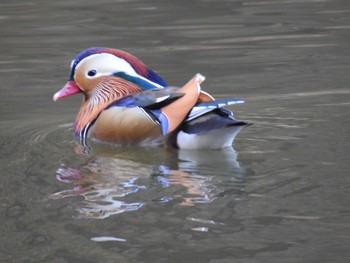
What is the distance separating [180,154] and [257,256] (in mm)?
2292

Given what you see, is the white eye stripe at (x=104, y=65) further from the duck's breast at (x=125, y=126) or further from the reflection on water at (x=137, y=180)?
the reflection on water at (x=137, y=180)

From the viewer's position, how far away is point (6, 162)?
714cm

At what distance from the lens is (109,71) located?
26.8 feet

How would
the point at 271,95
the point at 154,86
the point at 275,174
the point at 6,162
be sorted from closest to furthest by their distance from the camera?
the point at 275,174 → the point at 6,162 → the point at 154,86 → the point at 271,95

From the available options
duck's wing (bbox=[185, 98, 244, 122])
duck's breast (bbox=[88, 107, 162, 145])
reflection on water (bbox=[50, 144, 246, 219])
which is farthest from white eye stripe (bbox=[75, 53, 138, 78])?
duck's wing (bbox=[185, 98, 244, 122])

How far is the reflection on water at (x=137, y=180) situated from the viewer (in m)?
5.97

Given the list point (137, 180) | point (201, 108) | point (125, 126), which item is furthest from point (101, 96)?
point (137, 180)

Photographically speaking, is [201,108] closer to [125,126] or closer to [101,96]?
[125,126]

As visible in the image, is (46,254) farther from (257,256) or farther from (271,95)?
(271,95)

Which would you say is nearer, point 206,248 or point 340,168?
point 206,248

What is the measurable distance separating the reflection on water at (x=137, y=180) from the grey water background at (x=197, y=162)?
0.01m

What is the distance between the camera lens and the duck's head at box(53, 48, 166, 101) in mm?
8062

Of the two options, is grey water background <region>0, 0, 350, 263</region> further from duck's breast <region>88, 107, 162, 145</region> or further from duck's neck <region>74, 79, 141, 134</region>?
duck's neck <region>74, 79, 141, 134</region>

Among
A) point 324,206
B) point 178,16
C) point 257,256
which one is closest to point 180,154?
point 324,206
